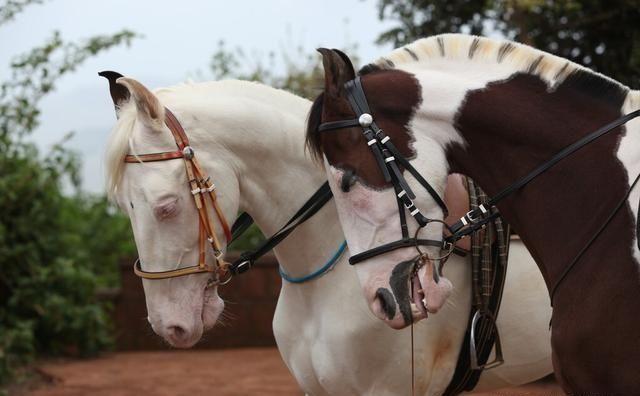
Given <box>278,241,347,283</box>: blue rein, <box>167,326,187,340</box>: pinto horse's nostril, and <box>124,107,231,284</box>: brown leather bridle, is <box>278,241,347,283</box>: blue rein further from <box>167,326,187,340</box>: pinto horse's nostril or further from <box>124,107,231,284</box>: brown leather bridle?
<box>167,326,187,340</box>: pinto horse's nostril

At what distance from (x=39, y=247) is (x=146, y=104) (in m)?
6.58

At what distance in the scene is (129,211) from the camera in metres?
3.39

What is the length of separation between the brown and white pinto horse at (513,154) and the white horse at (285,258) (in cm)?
81

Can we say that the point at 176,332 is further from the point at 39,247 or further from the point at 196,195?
the point at 39,247

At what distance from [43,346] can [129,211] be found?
7.18 m

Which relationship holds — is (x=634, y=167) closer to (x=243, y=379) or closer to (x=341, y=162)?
(x=341, y=162)

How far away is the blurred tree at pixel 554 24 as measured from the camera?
7.69 m

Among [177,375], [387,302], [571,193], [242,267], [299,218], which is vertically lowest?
[177,375]

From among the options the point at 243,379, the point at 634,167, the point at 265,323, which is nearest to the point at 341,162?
the point at 634,167

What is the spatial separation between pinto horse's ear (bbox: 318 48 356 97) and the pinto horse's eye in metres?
0.26

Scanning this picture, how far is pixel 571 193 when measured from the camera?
255 cm

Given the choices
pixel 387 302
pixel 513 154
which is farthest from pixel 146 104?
pixel 513 154

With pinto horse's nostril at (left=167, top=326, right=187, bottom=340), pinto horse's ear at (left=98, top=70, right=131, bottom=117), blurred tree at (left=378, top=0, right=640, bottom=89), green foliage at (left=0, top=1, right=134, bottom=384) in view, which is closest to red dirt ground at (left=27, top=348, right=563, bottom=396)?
green foliage at (left=0, top=1, right=134, bottom=384)

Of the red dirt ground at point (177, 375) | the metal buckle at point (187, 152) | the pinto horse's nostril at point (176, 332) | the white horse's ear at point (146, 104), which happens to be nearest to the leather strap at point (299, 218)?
the pinto horse's nostril at point (176, 332)
